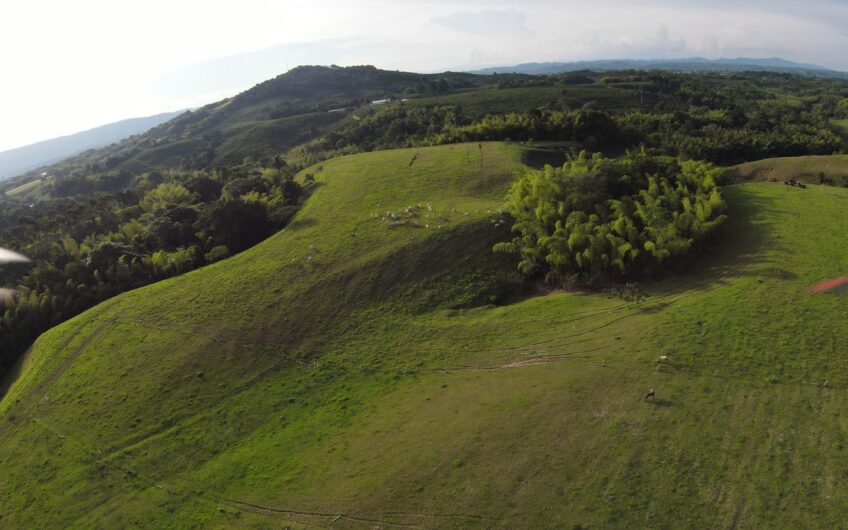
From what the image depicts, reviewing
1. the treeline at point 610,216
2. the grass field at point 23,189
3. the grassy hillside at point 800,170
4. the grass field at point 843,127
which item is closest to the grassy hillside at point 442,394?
the treeline at point 610,216

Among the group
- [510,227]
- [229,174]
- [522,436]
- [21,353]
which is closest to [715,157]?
[510,227]

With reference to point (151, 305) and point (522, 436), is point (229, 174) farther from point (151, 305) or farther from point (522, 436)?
point (522, 436)

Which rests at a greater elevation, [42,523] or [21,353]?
[21,353]

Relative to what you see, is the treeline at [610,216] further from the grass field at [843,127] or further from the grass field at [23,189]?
the grass field at [23,189]

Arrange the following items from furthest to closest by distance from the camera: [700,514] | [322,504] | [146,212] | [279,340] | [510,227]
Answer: [146,212], [510,227], [279,340], [322,504], [700,514]

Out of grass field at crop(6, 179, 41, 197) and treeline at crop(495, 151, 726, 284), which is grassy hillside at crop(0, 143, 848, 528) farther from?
grass field at crop(6, 179, 41, 197)

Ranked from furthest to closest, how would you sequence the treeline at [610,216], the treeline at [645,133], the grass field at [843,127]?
the grass field at [843,127] < the treeline at [645,133] < the treeline at [610,216]

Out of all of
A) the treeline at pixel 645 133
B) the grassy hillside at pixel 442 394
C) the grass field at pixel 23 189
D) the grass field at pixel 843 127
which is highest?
the grass field at pixel 23 189
